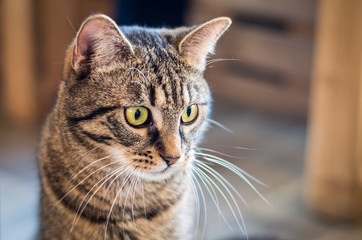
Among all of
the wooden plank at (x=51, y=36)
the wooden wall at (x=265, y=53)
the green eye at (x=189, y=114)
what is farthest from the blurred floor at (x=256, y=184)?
the green eye at (x=189, y=114)

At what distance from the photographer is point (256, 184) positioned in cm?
204

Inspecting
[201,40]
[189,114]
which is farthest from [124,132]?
[201,40]

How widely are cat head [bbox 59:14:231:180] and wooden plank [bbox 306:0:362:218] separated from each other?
73 cm

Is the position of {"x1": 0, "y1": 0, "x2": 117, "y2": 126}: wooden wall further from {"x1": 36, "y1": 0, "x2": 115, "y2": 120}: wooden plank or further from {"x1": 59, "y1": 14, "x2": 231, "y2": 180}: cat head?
{"x1": 59, "y1": 14, "x2": 231, "y2": 180}: cat head

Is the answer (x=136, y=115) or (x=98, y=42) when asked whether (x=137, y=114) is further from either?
(x=98, y=42)

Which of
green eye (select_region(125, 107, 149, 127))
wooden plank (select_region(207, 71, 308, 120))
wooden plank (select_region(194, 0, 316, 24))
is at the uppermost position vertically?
wooden plank (select_region(194, 0, 316, 24))

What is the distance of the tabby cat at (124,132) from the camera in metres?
1.00

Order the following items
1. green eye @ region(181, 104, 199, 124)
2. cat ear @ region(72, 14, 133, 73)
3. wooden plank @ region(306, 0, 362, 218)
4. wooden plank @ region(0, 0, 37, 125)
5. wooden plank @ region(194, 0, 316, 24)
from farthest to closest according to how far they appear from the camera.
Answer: wooden plank @ region(194, 0, 316, 24)
wooden plank @ region(0, 0, 37, 125)
wooden plank @ region(306, 0, 362, 218)
green eye @ region(181, 104, 199, 124)
cat ear @ region(72, 14, 133, 73)

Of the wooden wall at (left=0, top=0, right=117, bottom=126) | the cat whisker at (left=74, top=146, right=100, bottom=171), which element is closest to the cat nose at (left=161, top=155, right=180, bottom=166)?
the cat whisker at (left=74, top=146, right=100, bottom=171)

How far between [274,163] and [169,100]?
1.27 metres

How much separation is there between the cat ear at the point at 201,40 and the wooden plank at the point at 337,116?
26.5 inches

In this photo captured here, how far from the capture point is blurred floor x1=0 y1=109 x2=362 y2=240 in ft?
5.63

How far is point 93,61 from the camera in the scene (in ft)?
3.30

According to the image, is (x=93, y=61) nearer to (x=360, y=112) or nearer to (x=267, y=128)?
(x=360, y=112)
